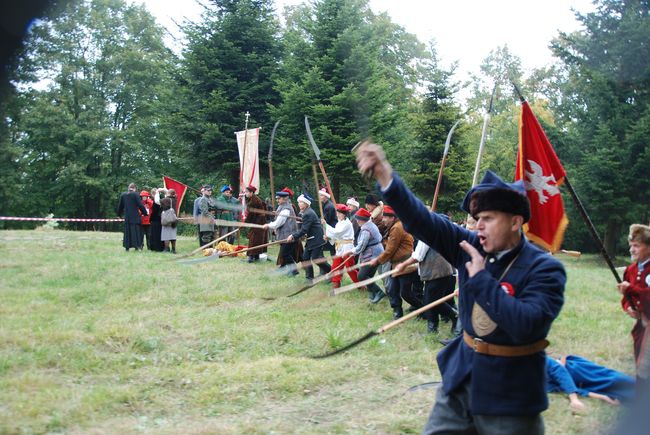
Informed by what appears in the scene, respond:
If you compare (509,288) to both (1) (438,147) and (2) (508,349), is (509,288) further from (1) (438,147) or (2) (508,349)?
(1) (438,147)

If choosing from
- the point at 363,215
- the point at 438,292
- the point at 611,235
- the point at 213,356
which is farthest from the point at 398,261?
the point at 611,235

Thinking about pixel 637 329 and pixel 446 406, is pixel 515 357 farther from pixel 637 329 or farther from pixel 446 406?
pixel 637 329

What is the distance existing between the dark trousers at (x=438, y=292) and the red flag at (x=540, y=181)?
256 centimetres

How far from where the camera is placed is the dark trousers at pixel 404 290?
8.80 m

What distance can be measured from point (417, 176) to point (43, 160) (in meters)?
23.5

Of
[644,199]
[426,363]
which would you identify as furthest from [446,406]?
[644,199]

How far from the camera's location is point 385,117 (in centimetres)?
1291

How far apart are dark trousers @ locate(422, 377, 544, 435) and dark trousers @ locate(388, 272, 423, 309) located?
18.8ft

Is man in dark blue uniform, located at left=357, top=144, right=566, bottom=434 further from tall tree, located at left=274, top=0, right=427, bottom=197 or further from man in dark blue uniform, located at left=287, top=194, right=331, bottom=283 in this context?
man in dark blue uniform, located at left=287, top=194, right=331, bottom=283

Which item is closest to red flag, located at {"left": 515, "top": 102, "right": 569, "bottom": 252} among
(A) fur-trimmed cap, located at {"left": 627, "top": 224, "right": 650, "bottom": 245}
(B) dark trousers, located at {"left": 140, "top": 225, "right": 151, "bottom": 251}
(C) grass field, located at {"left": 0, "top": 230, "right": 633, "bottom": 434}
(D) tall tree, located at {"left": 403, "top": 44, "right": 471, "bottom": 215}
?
(A) fur-trimmed cap, located at {"left": 627, "top": 224, "right": 650, "bottom": 245}

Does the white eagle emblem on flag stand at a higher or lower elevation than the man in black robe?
higher

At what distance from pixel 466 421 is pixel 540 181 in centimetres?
333

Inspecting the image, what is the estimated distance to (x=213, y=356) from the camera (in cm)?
707

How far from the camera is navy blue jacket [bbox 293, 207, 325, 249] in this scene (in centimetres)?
1200
